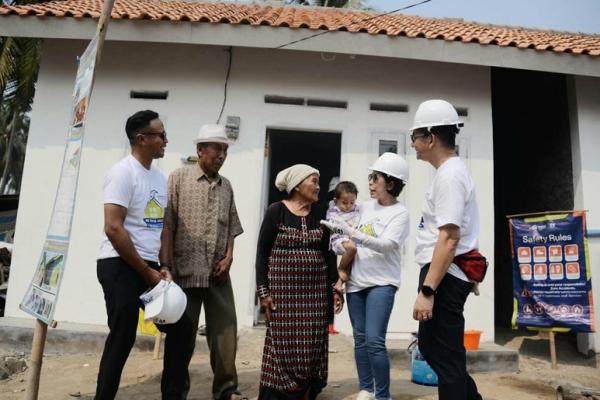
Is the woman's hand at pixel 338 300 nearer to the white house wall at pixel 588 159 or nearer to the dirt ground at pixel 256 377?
the dirt ground at pixel 256 377

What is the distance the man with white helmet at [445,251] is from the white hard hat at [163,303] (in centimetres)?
131

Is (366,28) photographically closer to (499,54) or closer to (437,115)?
(499,54)

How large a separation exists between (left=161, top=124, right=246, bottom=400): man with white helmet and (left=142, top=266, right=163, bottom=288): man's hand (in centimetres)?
49

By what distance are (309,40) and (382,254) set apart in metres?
3.52

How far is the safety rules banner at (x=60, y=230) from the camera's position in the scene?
2.45 metres

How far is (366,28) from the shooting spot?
564cm

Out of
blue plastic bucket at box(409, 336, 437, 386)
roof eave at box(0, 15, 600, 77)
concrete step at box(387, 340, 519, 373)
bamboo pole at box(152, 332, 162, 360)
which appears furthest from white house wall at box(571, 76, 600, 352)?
bamboo pole at box(152, 332, 162, 360)

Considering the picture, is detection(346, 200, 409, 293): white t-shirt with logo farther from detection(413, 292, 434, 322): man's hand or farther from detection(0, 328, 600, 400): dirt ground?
detection(0, 328, 600, 400): dirt ground

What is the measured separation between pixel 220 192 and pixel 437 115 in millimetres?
1655

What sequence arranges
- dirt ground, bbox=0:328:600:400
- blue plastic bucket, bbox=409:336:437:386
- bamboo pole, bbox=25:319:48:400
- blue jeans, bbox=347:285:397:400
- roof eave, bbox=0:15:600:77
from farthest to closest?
roof eave, bbox=0:15:600:77 < blue plastic bucket, bbox=409:336:437:386 < dirt ground, bbox=0:328:600:400 < blue jeans, bbox=347:285:397:400 < bamboo pole, bbox=25:319:48:400

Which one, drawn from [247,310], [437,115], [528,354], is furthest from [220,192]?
[528,354]

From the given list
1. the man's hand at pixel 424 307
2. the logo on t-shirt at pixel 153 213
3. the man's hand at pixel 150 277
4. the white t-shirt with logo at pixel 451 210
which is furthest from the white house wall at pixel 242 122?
the man's hand at pixel 424 307

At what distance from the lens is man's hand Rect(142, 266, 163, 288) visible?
249 cm

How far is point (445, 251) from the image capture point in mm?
2166
